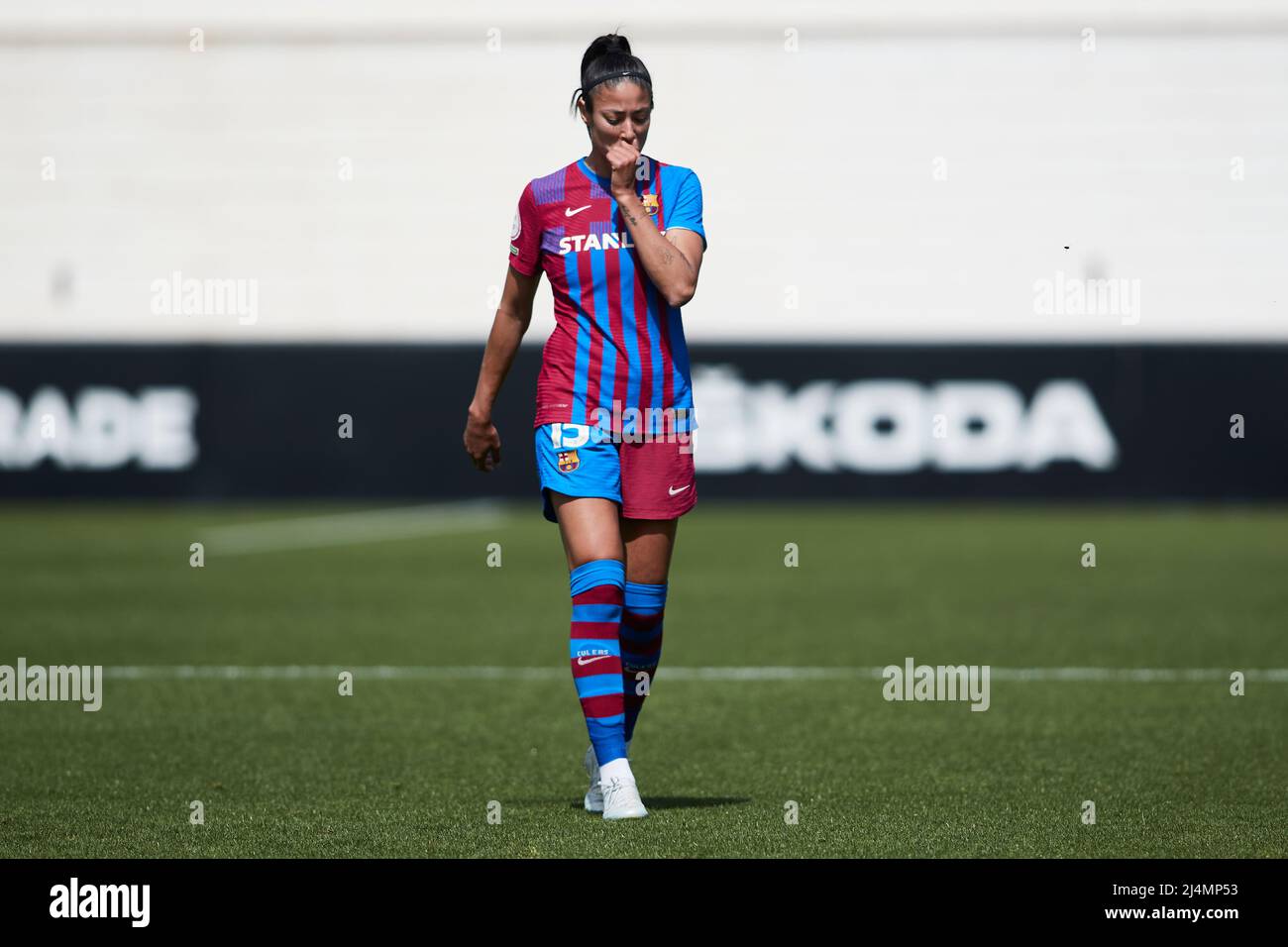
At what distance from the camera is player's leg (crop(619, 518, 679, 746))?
18.0 feet

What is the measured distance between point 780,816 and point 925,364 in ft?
46.9

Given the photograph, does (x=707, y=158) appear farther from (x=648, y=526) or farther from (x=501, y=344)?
(x=648, y=526)

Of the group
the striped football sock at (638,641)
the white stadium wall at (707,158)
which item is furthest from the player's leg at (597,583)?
the white stadium wall at (707,158)

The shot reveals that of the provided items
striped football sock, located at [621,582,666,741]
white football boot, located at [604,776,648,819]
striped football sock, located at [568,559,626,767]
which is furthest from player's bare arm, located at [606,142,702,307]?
white football boot, located at [604,776,648,819]

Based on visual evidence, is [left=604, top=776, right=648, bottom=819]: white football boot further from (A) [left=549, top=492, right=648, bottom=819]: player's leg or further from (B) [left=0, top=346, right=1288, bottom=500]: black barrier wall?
(B) [left=0, top=346, right=1288, bottom=500]: black barrier wall

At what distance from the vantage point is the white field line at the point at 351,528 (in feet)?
52.5

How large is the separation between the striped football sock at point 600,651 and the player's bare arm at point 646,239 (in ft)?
2.52

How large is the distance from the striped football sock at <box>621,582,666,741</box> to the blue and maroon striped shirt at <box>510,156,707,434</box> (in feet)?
1.64

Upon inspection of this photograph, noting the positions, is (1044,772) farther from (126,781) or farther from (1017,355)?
(1017,355)

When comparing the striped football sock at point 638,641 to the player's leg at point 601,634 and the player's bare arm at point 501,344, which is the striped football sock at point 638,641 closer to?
the player's leg at point 601,634

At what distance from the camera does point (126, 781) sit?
20.0 feet

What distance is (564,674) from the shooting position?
28.8 ft

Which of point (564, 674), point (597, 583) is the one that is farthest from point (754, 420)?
point (597, 583)
